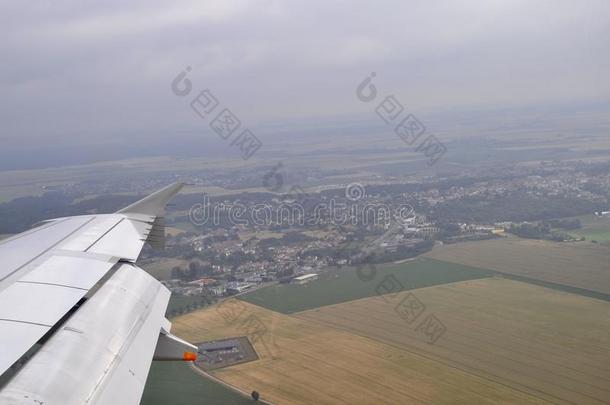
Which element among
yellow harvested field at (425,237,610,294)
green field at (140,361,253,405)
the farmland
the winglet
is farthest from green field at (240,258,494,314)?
the winglet

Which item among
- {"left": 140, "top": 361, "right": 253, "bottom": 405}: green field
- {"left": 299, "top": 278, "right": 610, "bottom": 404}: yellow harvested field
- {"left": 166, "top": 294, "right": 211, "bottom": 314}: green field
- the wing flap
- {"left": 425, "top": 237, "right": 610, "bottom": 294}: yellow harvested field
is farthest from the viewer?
{"left": 425, "top": 237, "right": 610, "bottom": 294}: yellow harvested field

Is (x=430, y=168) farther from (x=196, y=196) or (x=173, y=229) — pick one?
(x=173, y=229)

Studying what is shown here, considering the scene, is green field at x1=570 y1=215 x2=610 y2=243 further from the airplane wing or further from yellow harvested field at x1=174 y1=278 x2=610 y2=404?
the airplane wing

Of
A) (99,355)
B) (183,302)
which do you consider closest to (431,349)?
(183,302)

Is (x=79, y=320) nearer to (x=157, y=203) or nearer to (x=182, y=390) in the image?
(x=157, y=203)

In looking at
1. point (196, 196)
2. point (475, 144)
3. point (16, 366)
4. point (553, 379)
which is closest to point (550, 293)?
point (553, 379)
